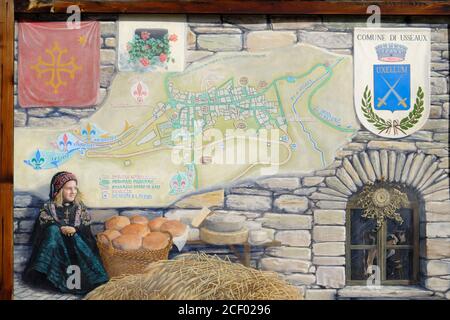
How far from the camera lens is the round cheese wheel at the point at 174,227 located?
16.6ft

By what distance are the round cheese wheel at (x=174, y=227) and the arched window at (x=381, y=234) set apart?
1.66 meters

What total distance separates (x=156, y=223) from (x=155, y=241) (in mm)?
179

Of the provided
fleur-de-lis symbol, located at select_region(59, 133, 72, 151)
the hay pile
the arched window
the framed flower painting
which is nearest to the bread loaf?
the hay pile

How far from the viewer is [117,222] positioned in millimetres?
5078

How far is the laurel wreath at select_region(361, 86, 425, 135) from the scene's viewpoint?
5.16 meters

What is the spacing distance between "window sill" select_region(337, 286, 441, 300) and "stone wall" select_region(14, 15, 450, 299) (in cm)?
6

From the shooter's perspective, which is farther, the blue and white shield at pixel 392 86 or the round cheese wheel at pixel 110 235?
the blue and white shield at pixel 392 86

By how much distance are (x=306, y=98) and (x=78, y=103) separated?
2.26m

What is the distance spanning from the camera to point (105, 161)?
16.8ft

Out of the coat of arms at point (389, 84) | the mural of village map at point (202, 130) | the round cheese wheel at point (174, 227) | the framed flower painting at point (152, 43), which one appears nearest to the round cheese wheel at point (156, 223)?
the round cheese wheel at point (174, 227)

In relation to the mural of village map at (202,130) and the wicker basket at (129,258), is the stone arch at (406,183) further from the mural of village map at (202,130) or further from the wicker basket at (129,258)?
the wicker basket at (129,258)

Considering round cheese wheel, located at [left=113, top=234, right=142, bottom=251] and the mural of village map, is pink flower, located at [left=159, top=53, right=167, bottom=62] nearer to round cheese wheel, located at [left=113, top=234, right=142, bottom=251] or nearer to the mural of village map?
the mural of village map

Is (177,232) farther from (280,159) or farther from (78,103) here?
(78,103)

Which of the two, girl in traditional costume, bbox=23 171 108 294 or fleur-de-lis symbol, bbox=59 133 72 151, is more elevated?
fleur-de-lis symbol, bbox=59 133 72 151
